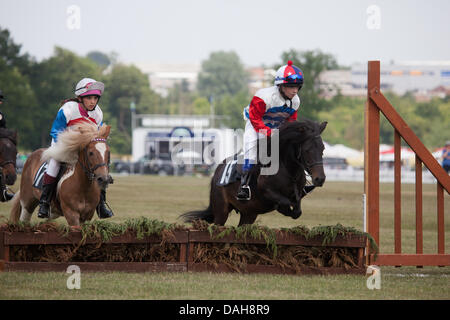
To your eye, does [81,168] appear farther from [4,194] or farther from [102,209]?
[4,194]

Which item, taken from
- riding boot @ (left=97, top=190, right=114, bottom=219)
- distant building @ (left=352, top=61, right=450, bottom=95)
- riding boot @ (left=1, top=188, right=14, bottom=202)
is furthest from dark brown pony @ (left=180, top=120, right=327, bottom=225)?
distant building @ (left=352, top=61, right=450, bottom=95)

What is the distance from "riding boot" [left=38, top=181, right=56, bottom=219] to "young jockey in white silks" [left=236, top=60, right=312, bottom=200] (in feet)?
7.55

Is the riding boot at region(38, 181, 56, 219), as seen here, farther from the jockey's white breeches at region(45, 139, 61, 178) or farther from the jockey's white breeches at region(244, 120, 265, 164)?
the jockey's white breeches at region(244, 120, 265, 164)

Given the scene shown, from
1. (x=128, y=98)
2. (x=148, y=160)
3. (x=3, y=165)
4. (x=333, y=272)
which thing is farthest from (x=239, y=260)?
(x=128, y=98)

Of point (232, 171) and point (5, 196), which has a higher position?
point (232, 171)

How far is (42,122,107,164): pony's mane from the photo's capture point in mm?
7969

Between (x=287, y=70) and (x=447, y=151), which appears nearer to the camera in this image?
(x=287, y=70)

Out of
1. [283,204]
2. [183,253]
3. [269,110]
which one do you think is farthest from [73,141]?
[283,204]

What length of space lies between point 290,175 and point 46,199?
299 centimetres

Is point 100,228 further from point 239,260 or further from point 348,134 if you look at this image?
point 348,134

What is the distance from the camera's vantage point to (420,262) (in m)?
7.95

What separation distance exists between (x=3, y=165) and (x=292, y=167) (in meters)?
4.59

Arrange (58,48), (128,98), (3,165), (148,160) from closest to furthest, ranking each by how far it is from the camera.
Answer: (3,165) → (148,160) → (58,48) → (128,98)

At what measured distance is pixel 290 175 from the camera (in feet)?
27.7
